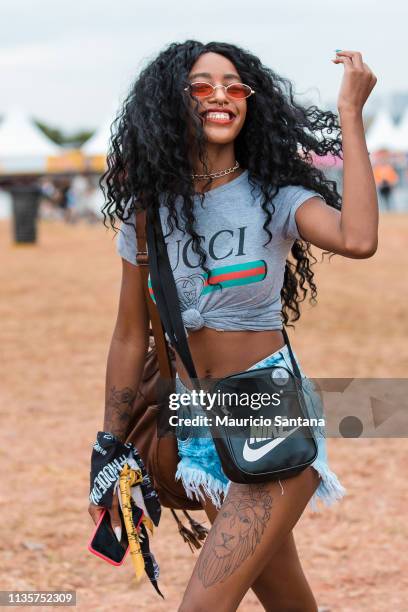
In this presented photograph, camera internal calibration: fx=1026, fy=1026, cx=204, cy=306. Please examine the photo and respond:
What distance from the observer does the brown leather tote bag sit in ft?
10.3

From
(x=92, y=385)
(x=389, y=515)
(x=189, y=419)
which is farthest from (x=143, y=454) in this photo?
(x=92, y=385)

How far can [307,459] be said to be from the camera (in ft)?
9.40

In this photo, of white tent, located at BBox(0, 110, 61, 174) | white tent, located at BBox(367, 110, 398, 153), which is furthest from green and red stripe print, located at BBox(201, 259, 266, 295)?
white tent, located at BBox(367, 110, 398, 153)

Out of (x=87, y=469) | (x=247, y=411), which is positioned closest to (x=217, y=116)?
(x=247, y=411)

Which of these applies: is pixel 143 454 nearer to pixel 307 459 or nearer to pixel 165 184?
pixel 307 459

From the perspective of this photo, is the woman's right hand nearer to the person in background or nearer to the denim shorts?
the denim shorts

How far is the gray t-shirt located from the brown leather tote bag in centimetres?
16

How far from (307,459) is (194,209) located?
80 centimetres

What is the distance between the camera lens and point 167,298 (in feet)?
9.84

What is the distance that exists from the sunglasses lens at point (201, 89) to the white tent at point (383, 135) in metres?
36.4

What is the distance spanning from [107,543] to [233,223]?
1.04 meters

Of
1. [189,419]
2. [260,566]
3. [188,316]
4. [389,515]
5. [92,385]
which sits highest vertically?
[188,316]

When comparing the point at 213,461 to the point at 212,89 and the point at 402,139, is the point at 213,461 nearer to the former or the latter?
the point at 212,89

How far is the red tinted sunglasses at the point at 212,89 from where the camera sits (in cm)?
305
